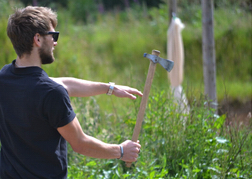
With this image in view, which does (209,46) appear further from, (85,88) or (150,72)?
(85,88)

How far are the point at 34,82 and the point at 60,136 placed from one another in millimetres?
315

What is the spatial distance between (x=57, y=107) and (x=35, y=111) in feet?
0.37

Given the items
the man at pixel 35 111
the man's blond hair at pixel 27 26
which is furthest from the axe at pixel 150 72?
the man's blond hair at pixel 27 26

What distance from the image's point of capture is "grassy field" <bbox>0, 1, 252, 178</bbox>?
2559mm

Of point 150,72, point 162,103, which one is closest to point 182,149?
point 162,103

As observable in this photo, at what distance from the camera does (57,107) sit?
1.44 metres

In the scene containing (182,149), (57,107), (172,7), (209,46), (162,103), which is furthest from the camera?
(172,7)

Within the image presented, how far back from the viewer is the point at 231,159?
2551 millimetres

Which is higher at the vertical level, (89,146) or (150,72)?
(150,72)

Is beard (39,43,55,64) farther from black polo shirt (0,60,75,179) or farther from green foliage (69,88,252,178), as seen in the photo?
green foliage (69,88,252,178)

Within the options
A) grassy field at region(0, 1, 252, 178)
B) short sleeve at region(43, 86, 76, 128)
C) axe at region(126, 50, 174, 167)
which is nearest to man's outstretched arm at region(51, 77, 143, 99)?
axe at region(126, 50, 174, 167)

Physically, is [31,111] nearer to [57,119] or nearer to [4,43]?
[57,119]

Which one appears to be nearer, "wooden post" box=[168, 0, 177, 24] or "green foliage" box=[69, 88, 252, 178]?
"green foliage" box=[69, 88, 252, 178]

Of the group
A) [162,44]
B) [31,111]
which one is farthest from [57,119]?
[162,44]
